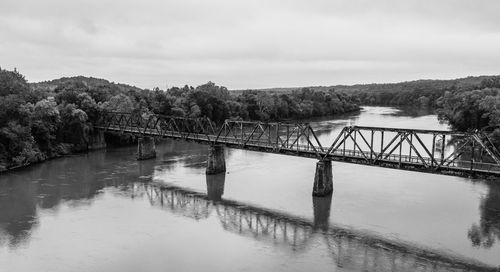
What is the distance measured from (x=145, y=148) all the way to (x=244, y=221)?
30.3 meters

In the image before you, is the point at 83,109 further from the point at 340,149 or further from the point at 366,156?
the point at 366,156

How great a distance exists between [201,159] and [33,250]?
34.4 meters

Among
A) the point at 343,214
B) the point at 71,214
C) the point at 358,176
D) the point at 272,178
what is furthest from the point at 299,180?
the point at 71,214

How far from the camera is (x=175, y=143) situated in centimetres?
7925

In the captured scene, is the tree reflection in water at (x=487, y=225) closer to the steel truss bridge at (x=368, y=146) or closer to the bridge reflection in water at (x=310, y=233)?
the steel truss bridge at (x=368, y=146)

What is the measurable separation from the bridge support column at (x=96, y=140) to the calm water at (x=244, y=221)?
636 inches

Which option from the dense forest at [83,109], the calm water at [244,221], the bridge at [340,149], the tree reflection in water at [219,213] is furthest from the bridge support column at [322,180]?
the dense forest at [83,109]

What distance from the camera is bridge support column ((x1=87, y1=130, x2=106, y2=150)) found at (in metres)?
70.6

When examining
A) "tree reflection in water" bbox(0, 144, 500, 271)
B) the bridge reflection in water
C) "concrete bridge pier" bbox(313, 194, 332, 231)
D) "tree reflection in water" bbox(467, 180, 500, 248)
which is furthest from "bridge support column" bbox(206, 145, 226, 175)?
"tree reflection in water" bbox(467, 180, 500, 248)

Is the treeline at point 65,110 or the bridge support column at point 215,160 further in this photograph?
the treeline at point 65,110

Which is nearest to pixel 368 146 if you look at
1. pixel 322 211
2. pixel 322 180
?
pixel 322 180

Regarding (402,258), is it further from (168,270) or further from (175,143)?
(175,143)

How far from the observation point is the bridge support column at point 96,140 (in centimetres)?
7056

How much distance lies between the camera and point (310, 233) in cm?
3244
